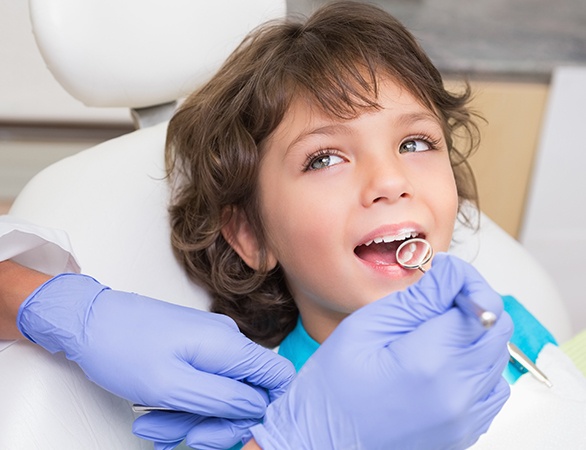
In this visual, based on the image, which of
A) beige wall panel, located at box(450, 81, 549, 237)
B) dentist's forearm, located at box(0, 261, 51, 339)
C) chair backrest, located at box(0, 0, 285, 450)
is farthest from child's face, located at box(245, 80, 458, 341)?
beige wall panel, located at box(450, 81, 549, 237)

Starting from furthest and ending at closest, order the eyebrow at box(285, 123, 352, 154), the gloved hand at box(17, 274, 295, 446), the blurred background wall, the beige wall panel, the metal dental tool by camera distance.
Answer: the beige wall panel < the blurred background wall < the eyebrow at box(285, 123, 352, 154) < the gloved hand at box(17, 274, 295, 446) < the metal dental tool

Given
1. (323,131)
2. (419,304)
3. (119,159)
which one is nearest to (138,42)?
(119,159)

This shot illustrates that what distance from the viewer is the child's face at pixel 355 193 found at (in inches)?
39.3

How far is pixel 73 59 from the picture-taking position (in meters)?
1.25

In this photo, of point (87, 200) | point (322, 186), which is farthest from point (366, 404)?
point (87, 200)

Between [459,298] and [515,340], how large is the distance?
0.54 metres

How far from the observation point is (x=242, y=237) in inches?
48.7

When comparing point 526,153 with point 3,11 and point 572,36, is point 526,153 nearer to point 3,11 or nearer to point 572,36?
point 572,36

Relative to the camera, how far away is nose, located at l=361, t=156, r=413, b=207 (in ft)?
3.23

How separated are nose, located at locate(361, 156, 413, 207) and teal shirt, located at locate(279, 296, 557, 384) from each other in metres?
0.31

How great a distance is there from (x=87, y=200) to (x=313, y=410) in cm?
57

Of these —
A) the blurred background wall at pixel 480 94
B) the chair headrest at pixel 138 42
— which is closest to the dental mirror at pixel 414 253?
the chair headrest at pixel 138 42

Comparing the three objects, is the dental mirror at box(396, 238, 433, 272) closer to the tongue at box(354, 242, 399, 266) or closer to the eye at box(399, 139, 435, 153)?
the tongue at box(354, 242, 399, 266)

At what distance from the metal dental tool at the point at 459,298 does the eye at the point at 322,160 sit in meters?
0.15
